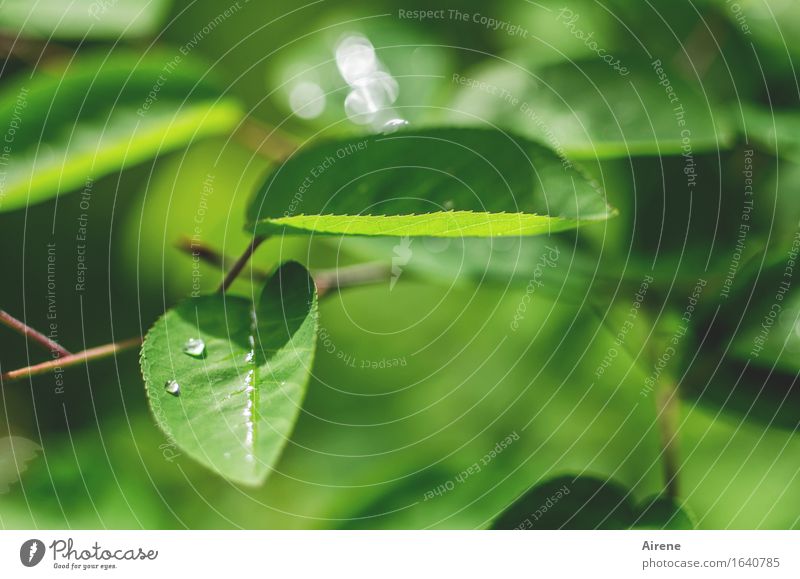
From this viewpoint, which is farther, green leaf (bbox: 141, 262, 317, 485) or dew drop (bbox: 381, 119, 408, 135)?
dew drop (bbox: 381, 119, 408, 135)

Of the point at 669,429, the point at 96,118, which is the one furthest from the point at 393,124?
the point at 669,429

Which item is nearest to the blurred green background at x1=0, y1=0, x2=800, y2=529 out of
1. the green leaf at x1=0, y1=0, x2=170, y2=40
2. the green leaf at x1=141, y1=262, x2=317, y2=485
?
the green leaf at x1=0, y1=0, x2=170, y2=40

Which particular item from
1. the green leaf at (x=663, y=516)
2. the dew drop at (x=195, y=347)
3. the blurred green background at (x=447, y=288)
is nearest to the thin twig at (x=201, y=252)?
the blurred green background at (x=447, y=288)

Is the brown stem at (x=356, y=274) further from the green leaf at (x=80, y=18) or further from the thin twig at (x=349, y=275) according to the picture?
the green leaf at (x=80, y=18)

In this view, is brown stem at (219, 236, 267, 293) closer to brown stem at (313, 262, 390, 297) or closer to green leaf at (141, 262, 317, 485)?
green leaf at (141, 262, 317, 485)

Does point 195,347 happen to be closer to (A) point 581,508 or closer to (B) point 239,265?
(B) point 239,265

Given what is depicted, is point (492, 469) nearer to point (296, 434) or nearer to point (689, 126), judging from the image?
point (296, 434)
